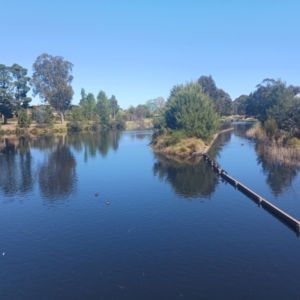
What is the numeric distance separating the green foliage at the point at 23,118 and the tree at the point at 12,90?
127 inches

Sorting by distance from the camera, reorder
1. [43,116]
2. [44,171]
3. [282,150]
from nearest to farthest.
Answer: [44,171] → [282,150] → [43,116]

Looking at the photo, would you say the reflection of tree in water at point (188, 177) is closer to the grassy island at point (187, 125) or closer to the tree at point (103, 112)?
the grassy island at point (187, 125)

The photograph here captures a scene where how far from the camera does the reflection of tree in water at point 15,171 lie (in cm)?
3341

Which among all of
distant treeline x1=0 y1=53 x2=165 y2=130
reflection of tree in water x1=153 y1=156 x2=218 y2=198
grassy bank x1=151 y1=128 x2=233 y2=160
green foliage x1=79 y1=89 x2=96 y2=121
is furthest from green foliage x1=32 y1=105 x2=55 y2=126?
reflection of tree in water x1=153 y1=156 x2=218 y2=198

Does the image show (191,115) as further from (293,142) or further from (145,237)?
(145,237)

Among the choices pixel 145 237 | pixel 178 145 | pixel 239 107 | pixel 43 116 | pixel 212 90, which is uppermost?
pixel 212 90

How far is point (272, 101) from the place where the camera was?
249ft

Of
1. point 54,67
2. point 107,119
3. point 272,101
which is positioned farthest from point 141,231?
point 107,119

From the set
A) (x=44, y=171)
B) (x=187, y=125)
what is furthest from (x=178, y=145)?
(x=44, y=171)

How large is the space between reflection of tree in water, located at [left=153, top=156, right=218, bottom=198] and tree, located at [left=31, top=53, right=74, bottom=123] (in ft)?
223

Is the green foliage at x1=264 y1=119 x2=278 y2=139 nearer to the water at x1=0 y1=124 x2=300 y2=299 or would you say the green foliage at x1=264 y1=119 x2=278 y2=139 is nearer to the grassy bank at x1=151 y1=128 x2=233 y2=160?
the grassy bank at x1=151 y1=128 x2=233 y2=160

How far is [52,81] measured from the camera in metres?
108

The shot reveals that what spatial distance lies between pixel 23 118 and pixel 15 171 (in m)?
59.1

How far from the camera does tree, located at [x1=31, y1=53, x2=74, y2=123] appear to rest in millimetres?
106375
